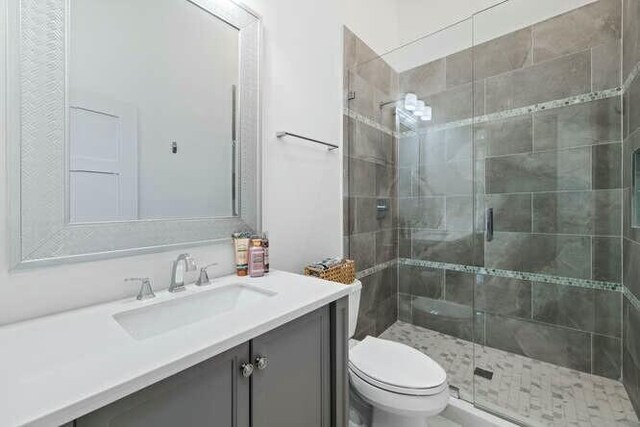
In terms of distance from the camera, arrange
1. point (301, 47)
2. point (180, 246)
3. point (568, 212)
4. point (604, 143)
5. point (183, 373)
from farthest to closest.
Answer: point (568, 212)
point (604, 143)
point (301, 47)
point (180, 246)
point (183, 373)

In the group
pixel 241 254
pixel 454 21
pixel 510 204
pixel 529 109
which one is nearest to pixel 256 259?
pixel 241 254

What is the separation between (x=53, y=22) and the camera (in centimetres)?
86

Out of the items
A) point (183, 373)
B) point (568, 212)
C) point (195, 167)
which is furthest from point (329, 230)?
point (568, 212)

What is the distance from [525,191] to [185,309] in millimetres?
2259

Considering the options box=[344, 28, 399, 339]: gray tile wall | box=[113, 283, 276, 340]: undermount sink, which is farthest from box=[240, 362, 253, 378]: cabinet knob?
box=[344, 28, 399, 339]: gray tile wall

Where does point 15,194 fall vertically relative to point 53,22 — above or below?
below

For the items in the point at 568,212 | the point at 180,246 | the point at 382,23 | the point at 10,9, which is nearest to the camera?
the point at 10,9

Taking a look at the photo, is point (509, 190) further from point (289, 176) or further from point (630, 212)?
point (289, 176)

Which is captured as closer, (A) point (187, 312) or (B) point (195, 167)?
(A) point (187, 312)

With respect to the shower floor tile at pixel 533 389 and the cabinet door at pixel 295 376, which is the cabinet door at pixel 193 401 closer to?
the cabinet door at pixel 295 376

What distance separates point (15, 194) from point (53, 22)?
504 mm

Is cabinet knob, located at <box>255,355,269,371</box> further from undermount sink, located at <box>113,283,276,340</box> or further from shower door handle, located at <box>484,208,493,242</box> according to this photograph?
shower door handle, located at <box>484,208,493,242</box>

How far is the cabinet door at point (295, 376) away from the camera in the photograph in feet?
2.62

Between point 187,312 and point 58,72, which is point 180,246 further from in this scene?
point 58,72
